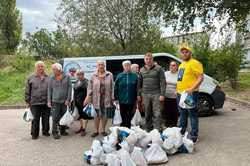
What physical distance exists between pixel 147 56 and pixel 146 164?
8.94 ft

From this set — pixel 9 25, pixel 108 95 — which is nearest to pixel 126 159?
pixel 108 95

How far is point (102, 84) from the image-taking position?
9375 mm

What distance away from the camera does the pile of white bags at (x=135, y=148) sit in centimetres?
673

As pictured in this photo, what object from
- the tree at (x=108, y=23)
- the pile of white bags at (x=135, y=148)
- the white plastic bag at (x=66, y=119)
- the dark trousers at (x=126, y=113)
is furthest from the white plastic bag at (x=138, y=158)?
the tree at (x=108, y=23)

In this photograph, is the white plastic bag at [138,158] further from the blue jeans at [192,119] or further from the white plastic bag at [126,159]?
the blue jeans at [192,119]

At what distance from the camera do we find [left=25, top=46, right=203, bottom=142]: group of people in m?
8.94

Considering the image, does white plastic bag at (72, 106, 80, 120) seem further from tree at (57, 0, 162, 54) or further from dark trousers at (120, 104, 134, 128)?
tree at (57, 0, 162, 54)

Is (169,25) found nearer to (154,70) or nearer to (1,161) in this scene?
(154,70)

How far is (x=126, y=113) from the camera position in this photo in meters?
9.38

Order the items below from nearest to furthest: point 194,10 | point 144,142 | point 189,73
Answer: point 144,142 → point 189,73 → point 194,10

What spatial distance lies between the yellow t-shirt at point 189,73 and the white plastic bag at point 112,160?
2.35m

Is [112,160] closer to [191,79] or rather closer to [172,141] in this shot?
[172,141]

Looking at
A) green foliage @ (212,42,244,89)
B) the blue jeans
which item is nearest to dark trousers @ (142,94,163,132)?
the blue jeans

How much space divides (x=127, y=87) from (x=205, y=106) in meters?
3.88
